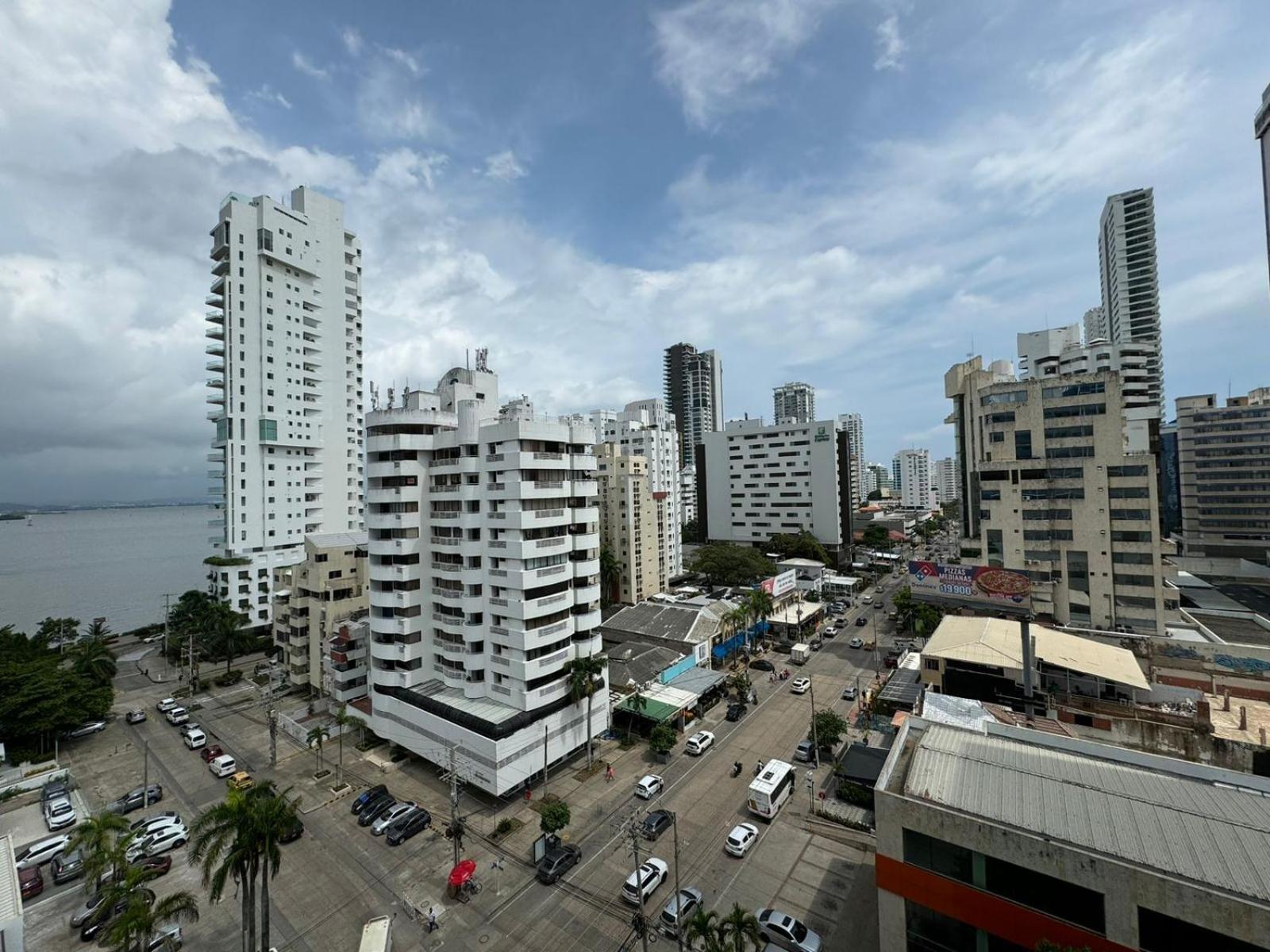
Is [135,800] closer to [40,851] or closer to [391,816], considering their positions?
[40,851]

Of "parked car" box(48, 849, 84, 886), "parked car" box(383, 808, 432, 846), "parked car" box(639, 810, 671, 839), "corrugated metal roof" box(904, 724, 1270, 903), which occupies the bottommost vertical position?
"parked car" box(48, 849, 84, 886)

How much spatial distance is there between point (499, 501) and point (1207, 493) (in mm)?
120431

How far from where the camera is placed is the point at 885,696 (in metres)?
39.9

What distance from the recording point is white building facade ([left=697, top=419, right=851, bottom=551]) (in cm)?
10306

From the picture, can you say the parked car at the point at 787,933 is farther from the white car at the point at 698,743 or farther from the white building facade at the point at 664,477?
the white building facade at the point at 664,477

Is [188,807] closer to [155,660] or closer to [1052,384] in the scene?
[155,660]

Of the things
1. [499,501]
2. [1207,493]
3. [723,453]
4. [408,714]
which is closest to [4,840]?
[408,714]

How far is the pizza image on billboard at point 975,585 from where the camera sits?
4466 centimetres

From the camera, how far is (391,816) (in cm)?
2906

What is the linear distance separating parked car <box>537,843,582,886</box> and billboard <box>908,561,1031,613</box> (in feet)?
125

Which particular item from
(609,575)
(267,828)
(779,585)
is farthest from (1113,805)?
(609,575)

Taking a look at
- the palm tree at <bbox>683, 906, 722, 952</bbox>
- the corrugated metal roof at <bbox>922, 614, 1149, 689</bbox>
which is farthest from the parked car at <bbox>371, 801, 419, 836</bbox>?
the corrugated metal roof at <bbox>922, 614, 1149, 689</bbox>

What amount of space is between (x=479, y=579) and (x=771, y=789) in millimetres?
21659

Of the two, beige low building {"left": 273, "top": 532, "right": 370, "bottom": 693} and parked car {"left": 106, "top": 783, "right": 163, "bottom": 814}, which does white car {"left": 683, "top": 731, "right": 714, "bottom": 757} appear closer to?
beige low building {"left": 273, "top": 532, "right": 370, "bottom": 693}
